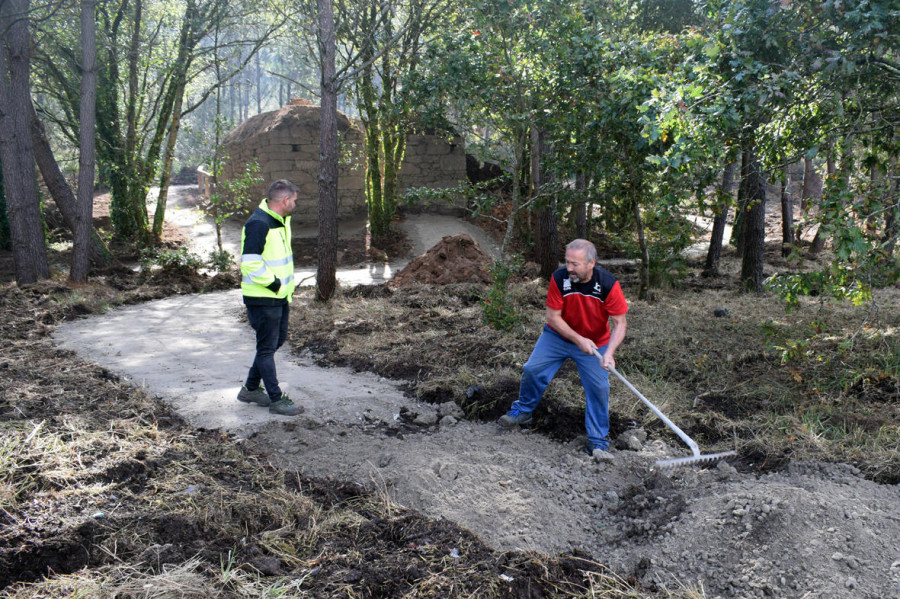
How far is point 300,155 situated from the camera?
17.2 meters

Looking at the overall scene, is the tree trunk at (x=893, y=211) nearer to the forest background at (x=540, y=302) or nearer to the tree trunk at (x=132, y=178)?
the forest background at (x=540, y=302)

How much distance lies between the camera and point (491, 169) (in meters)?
19.9

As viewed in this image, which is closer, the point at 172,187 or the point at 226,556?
the point at 226,556

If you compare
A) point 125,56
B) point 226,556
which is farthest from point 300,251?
point 226,556

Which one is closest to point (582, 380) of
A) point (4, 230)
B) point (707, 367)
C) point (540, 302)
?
point (707, 367)

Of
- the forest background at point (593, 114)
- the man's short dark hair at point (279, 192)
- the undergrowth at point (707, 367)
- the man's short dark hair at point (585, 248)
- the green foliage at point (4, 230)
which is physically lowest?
the undergrowth at point (707, 367)

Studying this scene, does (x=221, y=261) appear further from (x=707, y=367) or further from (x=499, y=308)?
(x=707, y=367)

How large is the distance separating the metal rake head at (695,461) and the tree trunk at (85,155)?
1101cm

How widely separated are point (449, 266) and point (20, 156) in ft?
25.1

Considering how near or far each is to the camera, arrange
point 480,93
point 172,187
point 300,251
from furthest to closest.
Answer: point 172,187 < point 300,251 < point 480,93

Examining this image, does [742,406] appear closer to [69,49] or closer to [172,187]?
[69,49]

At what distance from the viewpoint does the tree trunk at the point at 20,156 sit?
10773 millimetres

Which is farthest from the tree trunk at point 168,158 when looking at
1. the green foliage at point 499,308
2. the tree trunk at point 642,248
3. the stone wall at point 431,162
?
the tree trunk at point 642,248

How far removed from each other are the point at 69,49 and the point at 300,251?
22.5 ft
